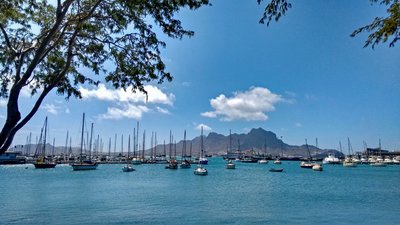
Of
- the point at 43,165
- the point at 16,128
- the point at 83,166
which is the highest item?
the point at 16,128

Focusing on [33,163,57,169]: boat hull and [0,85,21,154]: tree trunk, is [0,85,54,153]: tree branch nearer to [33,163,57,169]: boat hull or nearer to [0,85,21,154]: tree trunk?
[0,85,21,154]: tree trunk

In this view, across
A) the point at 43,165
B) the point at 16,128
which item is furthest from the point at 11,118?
the point at 43,165

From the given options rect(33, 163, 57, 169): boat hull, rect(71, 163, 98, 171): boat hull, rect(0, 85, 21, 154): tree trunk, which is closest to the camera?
rect(0, 85, 21, 154): tree trunk

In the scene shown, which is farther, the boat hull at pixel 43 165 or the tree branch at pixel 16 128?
the boat hull at pixel 43 165

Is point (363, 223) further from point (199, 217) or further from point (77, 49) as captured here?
point (77, 49)

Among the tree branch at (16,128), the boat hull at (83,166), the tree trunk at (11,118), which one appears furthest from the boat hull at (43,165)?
the tree trunk at (11,118)

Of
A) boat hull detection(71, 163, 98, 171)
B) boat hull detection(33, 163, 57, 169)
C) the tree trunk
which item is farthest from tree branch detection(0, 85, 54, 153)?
boat hull detection(33, 163, 57, 169)

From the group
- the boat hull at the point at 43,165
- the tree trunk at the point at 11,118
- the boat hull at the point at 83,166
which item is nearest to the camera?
the tree trunk at the point at 11,118

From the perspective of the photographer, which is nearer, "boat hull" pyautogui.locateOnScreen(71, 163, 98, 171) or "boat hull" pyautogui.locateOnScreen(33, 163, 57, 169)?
"boat hull" pyautogui.locateOnScreen(71, 163, 98, 171)

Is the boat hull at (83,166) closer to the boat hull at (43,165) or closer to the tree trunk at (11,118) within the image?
the boat hull at (43,165)

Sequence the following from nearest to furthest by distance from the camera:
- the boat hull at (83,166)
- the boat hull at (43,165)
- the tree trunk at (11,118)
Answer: the tree trunk at (11,118), the boat hull at (83,166), the boat hull at (43,165)

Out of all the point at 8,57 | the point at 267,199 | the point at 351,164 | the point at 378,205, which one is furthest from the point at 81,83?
the point at 351,164

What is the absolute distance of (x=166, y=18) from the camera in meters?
8.38

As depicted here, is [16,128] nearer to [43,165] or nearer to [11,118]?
[11,118]
